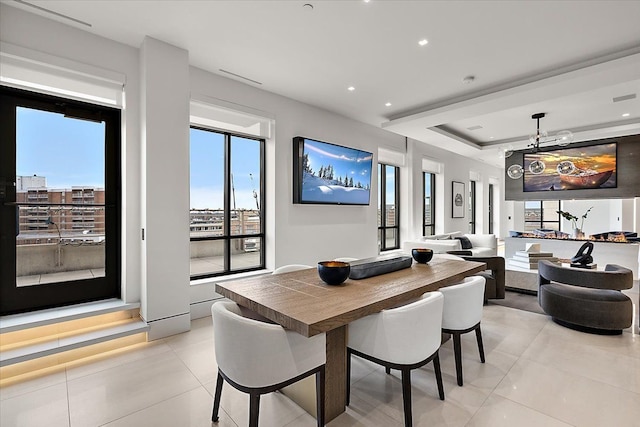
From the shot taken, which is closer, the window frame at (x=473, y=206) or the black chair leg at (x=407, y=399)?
the black chair leg at (x=407, y=399)

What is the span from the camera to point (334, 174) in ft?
17.0

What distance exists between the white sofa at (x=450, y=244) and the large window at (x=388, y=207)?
393 mm

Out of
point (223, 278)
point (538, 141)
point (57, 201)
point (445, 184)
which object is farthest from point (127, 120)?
point (445, 184)

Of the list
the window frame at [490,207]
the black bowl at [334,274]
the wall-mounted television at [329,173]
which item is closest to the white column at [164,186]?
the wall-mounted television at [329,173]

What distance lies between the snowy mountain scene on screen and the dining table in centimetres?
248

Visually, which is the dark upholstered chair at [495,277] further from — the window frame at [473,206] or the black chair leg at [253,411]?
the window frame at [473,206]

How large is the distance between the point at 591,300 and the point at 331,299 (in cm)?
316

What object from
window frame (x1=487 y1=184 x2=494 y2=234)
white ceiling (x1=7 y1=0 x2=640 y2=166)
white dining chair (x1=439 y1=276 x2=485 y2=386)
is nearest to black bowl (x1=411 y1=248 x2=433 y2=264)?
white dining chair (x1=439 y1=276 x2=485 y2=386)

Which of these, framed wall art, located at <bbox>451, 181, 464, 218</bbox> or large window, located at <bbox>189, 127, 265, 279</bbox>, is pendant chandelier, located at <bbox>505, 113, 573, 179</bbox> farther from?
large window, located at <bbox>189, 127, 265, 279</bbox>

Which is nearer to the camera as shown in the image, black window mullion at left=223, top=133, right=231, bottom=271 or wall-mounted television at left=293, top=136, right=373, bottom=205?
black window mullion at left=223, top=133, right=231, bottom=271

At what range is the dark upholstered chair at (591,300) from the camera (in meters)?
3.10

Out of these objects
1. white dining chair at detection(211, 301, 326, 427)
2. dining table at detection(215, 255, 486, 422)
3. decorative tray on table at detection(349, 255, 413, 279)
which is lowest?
white dining chair at detection(211, 301, 326, 427)

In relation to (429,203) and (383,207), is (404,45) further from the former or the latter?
(429,203)

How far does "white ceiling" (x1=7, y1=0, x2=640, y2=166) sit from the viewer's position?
264 cm
